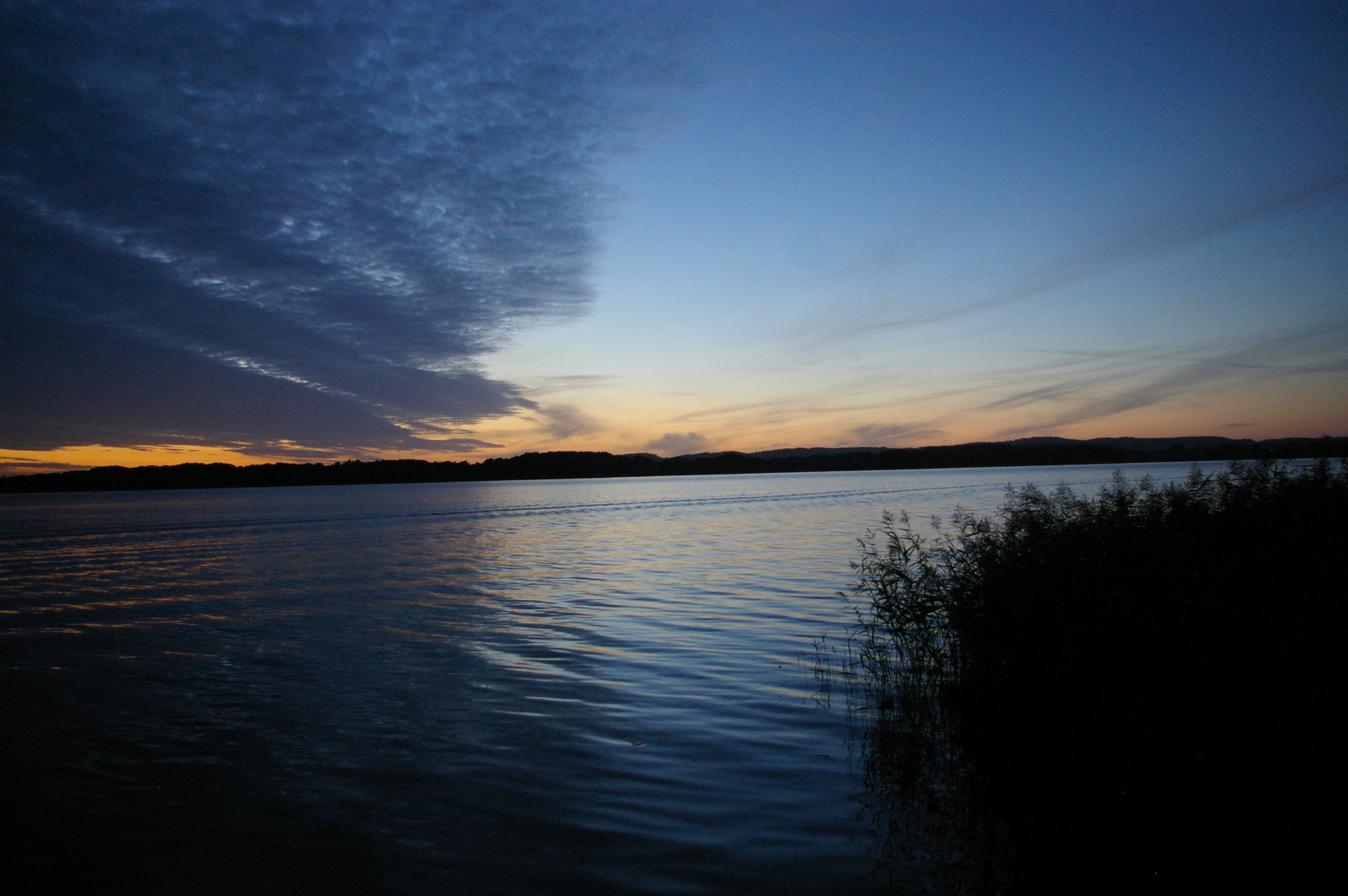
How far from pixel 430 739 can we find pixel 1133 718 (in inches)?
347

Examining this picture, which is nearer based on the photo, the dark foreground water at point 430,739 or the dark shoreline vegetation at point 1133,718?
the dark shoreline vegetation at point 1133,718

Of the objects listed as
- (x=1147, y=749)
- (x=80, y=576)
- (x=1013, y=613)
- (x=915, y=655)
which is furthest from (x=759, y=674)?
(x=80, y=576)

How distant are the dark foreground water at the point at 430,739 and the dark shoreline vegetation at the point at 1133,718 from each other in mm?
1023

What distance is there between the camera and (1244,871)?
17.8 ft

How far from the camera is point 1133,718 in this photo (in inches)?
267

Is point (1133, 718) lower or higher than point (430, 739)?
higher

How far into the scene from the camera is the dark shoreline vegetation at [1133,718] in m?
5.75

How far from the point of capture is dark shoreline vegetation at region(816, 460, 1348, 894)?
5.75 m

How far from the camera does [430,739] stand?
394 inches

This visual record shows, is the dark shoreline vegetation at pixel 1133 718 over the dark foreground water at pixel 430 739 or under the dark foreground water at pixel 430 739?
over

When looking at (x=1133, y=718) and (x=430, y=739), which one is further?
(x=430, y=739)

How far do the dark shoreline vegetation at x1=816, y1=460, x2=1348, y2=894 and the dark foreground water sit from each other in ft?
3.36

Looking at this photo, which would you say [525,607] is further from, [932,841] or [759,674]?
[932,841]

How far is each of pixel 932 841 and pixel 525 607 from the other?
52.7ft
